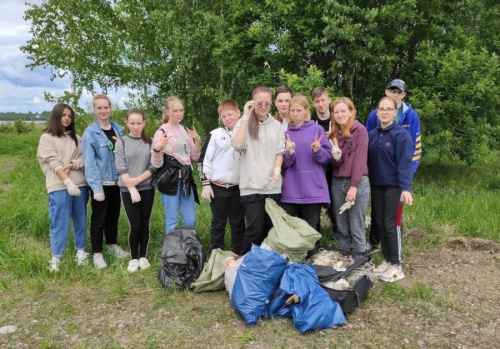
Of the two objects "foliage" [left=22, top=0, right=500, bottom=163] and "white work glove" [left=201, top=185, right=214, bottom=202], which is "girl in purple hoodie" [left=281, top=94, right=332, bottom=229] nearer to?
"white work glove" [left=201, top=185, right=214, bottom=202]

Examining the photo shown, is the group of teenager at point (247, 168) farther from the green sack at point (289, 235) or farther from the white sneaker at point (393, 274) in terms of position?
the green sack at point (289, 235)

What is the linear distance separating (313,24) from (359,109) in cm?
241

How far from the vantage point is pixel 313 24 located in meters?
9.08

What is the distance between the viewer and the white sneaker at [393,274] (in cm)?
393

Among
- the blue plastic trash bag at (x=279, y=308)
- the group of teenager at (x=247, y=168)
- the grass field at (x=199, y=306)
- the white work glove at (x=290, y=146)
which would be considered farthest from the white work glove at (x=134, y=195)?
the blue plastic trash bag at (x=279, y=308)

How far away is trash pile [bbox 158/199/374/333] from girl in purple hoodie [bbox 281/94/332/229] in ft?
0.93

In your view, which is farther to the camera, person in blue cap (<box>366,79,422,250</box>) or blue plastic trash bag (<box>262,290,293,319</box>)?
person in blue cap (<box>366,79,422,250</box>)

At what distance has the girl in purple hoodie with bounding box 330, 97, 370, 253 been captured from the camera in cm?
377

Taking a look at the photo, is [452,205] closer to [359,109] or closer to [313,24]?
[359,109]

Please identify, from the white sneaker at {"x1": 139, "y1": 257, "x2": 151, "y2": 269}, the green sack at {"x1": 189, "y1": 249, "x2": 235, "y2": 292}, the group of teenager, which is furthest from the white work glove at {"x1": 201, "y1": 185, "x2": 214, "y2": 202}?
the white sneaker at {"x1": 139, "y1": 257, "x2": 151, "y2": 269}

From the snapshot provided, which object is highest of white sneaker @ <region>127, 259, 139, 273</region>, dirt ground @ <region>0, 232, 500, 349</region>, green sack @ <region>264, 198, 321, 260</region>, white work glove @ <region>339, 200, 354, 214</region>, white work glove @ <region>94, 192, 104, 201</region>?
white work glove @ <region>94, 192, 104, 201</region>

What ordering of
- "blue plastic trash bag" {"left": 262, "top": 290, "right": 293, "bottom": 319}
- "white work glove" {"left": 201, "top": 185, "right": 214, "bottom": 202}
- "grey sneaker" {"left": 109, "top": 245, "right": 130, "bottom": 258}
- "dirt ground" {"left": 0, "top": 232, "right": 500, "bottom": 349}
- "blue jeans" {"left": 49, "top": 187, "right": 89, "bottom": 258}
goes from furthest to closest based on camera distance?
"grey sneaker" {"left": 109, "top": 245, "right": 130, "bottom": 258} < "blue jeans" {"left": 49, "top": 187, "right": 89, "bottom": 258} < "white work glove" {"left": 201, "top": 185, "right": 214, "bottom": 202} < "blue plastic trash bag" {"left": 262, "top": 290, "right": 293, "bottom": 319} < "dirt ground" {"left": 0, "top": 232, "right": 500, "bottom": 349}

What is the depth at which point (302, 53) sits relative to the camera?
9.95m

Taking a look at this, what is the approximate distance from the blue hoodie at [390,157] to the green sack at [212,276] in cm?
180
